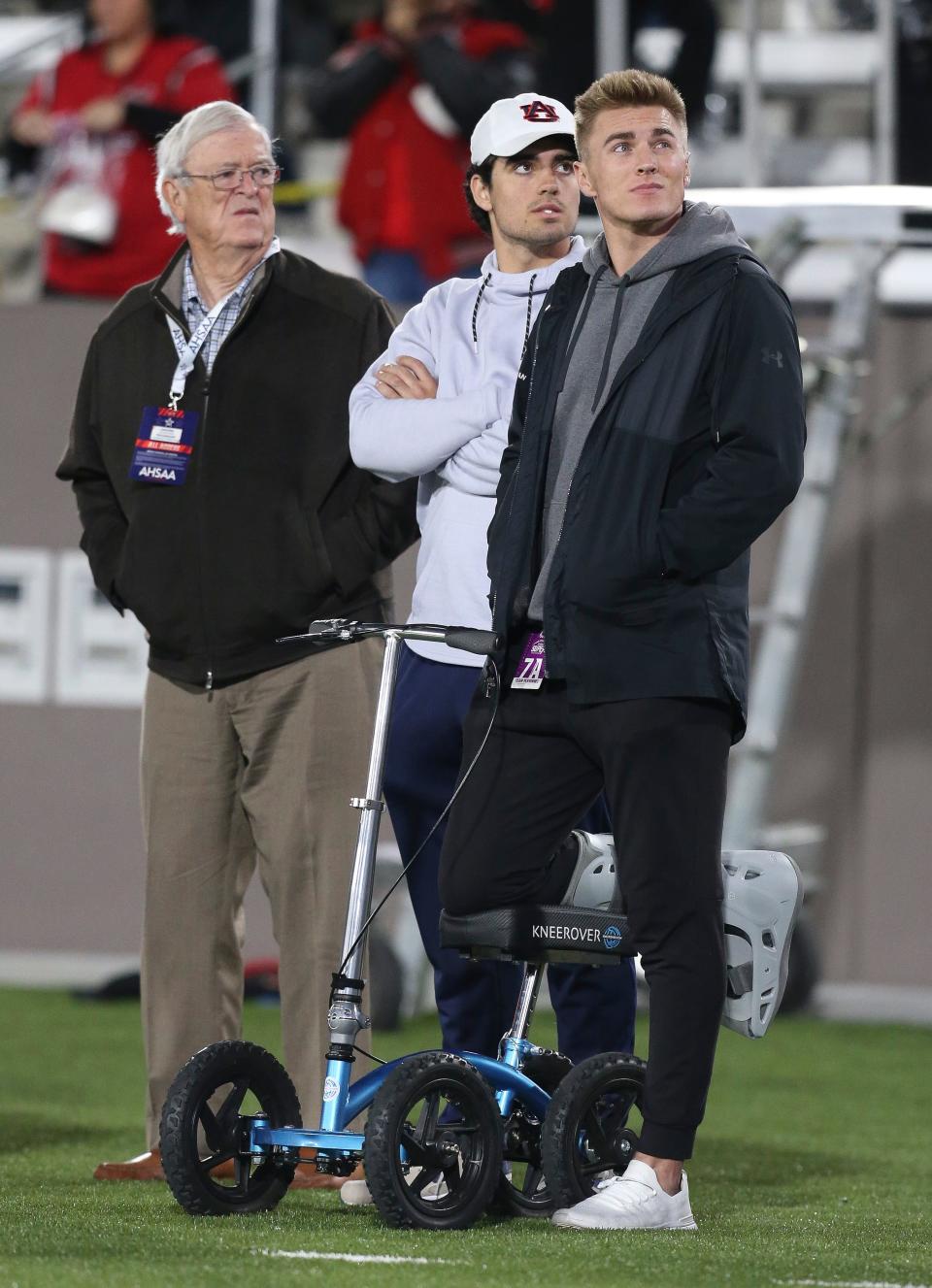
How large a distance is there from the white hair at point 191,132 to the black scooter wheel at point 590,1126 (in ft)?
5.87

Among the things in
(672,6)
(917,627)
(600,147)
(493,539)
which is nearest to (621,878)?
(493,539)

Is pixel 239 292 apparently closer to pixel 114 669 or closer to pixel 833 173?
pixel 114 669

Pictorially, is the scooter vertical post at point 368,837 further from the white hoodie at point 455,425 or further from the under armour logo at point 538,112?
the under armour logo at point 538,112

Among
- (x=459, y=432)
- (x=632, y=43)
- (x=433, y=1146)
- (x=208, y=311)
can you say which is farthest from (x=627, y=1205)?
(x=632, y=43)

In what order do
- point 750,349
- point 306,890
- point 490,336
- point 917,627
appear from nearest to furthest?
point 750,349 < point 490,336 < point 306,890 < point 917,627

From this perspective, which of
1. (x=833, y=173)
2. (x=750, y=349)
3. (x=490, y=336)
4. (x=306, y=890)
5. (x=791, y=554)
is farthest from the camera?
(x=833, y=173)

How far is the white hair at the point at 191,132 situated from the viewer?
426 cm

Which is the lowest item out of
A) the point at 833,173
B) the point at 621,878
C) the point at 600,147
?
the point at 621,878

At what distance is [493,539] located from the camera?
3566 millimetres

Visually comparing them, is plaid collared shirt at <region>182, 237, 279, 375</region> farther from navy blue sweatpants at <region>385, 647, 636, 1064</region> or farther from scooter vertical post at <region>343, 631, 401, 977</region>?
scooter vertical post at <region>343, 631, 401, 977</region>

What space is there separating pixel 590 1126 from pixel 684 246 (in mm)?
1338

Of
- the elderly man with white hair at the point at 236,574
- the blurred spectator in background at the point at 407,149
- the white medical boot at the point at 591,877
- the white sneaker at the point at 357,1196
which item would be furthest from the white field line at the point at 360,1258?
the blurred spectator in background at the point at 407,149

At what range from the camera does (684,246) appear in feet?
11.5

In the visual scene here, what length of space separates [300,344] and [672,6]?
4.70m
